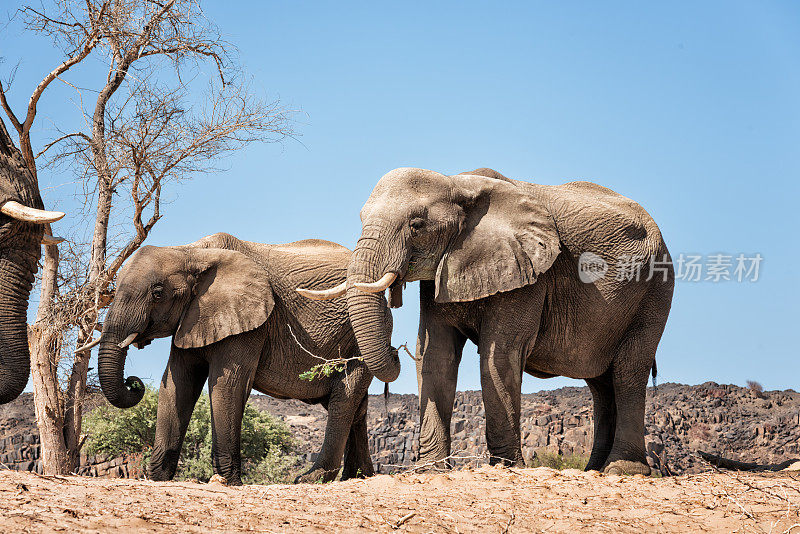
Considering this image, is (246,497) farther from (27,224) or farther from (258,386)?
(258,386)

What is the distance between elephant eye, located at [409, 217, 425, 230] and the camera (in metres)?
10.0

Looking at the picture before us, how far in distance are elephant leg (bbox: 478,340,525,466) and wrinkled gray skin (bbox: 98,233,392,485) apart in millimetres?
2020

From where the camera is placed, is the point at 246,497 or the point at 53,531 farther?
the point at 246,497

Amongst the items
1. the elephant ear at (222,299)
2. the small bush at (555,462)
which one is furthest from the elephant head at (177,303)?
the small bush at (555,462)

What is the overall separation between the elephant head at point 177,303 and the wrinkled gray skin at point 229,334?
0.5 inches

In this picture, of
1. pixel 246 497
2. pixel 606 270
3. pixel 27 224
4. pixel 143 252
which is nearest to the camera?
pixel 246 497

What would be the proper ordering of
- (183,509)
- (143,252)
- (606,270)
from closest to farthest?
(183,509)
(606,270)
(143,252)

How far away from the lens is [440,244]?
10.2 m

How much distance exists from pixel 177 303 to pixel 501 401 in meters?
4.52

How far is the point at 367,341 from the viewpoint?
9.77 metres

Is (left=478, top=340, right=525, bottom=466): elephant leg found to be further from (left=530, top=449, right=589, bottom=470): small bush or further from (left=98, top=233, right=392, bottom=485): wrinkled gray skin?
(left=530, top=449, right=589, bottom=470): small bush

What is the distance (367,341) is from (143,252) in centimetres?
388

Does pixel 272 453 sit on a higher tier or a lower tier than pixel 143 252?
lower

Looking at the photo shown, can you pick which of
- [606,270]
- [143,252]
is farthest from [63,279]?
[606,270]
